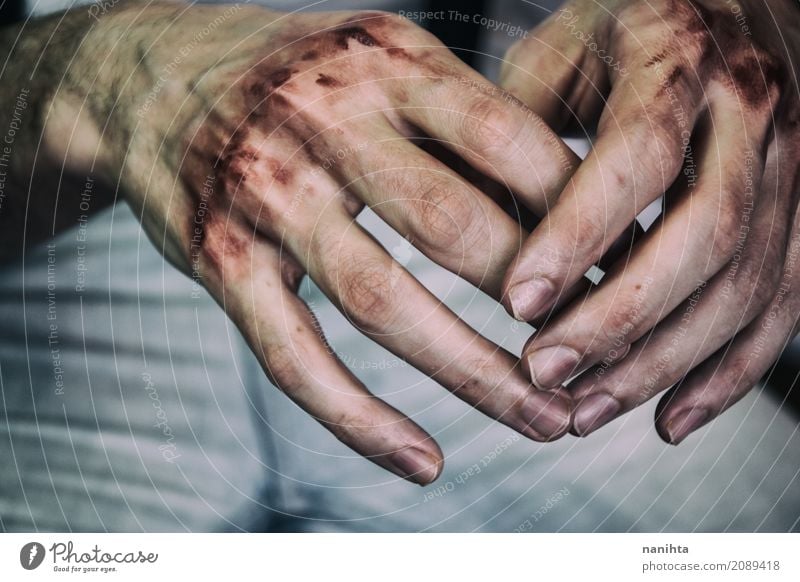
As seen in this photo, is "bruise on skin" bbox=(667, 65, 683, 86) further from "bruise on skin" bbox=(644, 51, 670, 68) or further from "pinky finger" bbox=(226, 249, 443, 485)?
"pinky finger" bbox=(226, 249, 443, 485)

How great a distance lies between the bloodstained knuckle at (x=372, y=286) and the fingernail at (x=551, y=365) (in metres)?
0.09

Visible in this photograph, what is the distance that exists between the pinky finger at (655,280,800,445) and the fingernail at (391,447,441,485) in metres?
0.15

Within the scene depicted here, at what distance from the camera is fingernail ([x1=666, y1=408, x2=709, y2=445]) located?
517mm

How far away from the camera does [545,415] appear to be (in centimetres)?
49

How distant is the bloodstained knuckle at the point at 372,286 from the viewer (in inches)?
17.4

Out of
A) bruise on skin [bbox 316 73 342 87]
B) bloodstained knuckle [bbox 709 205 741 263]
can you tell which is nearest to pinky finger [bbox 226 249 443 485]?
bruise on skin [bbox 316 73 342 87]

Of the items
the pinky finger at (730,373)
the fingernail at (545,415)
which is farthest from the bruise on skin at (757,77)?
the fingernail at (545,415)

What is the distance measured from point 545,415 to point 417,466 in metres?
0.09

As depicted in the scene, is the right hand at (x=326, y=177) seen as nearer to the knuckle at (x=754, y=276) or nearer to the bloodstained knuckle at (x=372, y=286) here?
the bloodstained knuckle at (x=372, y=286)

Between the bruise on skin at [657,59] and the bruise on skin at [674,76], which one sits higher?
the bruise on skin at [657,59]
